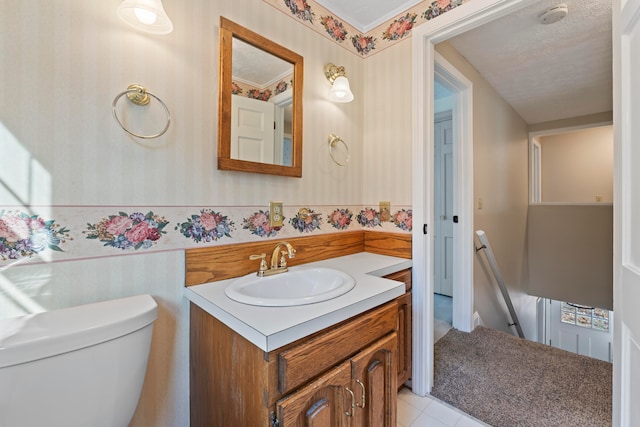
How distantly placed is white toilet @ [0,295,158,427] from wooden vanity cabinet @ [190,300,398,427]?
22cm

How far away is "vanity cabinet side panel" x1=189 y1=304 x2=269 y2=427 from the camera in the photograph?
706 millimetres

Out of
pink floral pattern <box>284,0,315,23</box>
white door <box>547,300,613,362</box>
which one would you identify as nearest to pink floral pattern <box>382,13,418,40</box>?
pink floral pattern <box>284,0,315,23</box>

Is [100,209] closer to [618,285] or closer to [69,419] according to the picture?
[69,419]

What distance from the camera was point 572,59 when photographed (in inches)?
84.7

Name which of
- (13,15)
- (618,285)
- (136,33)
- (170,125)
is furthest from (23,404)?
(618,285)

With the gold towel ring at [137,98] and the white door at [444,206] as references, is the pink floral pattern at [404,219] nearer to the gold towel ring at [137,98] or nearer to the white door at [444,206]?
the gold towel ring at [137,98]

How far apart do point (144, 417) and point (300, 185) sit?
116 centimetres

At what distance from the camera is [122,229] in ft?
2.99

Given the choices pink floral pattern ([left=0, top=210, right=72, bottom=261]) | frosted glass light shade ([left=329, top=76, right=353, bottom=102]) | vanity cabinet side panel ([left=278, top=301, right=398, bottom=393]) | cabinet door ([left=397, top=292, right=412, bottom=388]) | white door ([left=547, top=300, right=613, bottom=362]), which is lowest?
white door ([left=547, top=300, right=613, bottom=362])

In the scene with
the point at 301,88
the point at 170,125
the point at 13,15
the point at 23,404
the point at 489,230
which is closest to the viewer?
the point at 23,404

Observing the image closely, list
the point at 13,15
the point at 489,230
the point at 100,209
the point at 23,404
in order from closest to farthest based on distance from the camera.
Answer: the point at 23,404
the point at 13,15
the point at 100,209
the point at 489,230

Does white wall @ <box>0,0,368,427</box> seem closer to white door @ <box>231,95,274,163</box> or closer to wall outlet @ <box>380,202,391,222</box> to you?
white door @ <box>231,95,274,163</box>

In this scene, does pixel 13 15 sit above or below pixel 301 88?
below

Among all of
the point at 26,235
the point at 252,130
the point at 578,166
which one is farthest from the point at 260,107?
the point at 578,166
